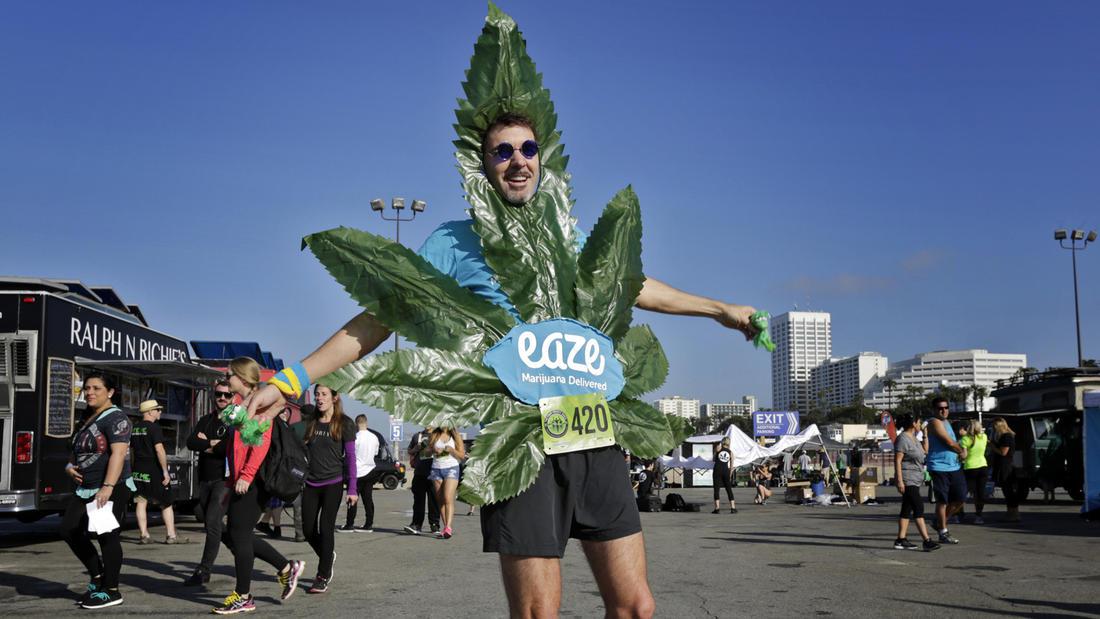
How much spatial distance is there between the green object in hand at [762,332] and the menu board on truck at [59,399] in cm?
991

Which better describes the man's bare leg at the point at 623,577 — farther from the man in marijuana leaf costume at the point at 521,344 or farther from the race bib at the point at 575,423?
the race bib at the point at 575,423

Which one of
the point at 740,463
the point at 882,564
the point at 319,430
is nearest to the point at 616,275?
the point at 319,430

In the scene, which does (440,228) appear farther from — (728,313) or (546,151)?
(728,313)

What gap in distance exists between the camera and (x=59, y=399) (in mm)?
11328

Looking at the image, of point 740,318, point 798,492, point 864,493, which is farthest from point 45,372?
point 864,493

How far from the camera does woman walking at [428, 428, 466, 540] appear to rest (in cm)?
1332

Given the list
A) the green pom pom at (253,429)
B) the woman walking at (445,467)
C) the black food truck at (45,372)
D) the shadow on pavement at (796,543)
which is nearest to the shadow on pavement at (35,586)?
the black food truck at (45,372)

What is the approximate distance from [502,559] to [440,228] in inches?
43.6

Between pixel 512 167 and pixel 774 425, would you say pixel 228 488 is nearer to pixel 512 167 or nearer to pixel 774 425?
pixel 512 167

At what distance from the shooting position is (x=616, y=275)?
3375mm

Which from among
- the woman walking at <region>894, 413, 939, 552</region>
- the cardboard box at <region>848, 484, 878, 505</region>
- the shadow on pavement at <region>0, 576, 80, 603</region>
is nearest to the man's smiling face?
the shadow on pavement at <region>0, 576, 80, 603</region>

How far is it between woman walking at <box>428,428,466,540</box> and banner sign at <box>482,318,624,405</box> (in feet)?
33.0

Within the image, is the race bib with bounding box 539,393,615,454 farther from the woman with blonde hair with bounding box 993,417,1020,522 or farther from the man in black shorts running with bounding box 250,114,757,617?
the woman with blonde hair with bounding box 993,417,1020,522

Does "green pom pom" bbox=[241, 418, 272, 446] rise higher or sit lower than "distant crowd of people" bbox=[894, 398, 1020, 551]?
higher
